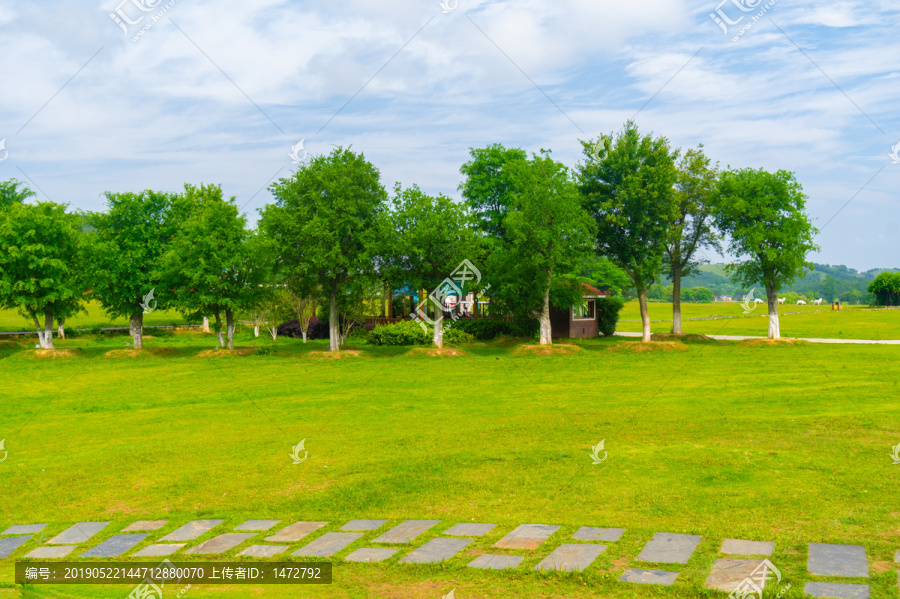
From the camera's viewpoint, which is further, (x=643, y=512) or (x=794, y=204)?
(x=794, y=204)

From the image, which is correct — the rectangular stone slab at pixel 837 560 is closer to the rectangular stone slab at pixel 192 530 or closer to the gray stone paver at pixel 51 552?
the rectangular stone slab at pixel 192 530

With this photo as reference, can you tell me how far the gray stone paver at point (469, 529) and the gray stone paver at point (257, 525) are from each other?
7.25 ft

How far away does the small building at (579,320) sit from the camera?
143ft

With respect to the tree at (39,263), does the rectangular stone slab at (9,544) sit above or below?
below

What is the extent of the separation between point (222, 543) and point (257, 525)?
0.62m

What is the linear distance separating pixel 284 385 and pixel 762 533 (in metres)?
17.8

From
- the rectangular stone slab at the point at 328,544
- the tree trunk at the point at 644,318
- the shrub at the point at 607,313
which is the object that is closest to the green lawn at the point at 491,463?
the rectangular stone slab at the point at 328,544

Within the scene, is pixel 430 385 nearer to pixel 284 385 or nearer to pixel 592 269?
pixel 284 385

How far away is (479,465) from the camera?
1020 cm

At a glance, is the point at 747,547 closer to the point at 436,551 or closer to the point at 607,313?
the point at 436,551

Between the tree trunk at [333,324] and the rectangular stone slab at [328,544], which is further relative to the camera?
the tree trunk at [333,324]

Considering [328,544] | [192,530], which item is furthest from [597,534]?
[192,530]

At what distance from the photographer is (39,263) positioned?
1409 inches

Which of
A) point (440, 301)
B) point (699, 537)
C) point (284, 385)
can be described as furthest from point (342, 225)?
point (699, 537)
